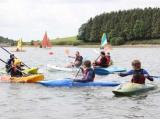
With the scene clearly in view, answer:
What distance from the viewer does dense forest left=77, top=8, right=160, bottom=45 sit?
132000 mm

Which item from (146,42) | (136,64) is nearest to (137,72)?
(136,64)

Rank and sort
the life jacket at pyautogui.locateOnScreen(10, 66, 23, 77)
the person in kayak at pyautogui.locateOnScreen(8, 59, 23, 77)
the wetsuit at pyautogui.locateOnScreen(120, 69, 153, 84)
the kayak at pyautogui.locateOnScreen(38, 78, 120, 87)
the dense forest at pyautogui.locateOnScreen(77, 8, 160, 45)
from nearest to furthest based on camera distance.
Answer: the wetsuit at pyautogui.locateOnScreen(120, 69, 153, 84)
the kayak at pyautogui.locateOnScreen(38, 78, 120, 87)
the person in kayak at pyautogui.locateOnScreen(8, 59, 23, 77)
the life jacket at pyautogui.locateOnScreen(10, 66, 23, 77)
the dense forest at pyautogui.locateOnScreen(77, 8, 160, 45)

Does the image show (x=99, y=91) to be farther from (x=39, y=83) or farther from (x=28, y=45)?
(x=28, y=45)

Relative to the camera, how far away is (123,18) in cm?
14150

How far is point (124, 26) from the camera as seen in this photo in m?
138

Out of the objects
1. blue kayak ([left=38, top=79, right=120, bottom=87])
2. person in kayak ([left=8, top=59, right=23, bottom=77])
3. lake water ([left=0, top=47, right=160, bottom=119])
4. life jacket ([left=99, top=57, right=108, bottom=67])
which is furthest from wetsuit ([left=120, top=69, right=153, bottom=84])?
life jacket ([left=99, top=57, right=108, bottom=67])

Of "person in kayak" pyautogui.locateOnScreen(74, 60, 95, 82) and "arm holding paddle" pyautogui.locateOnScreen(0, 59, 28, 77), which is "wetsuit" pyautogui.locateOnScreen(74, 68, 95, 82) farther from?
"arm holding paddle" pyautogui.locateOnScreen(0, 59, 28, 77)

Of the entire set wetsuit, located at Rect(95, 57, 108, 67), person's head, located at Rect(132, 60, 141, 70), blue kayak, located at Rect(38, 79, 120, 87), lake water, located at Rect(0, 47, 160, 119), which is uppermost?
person's head, located at Rect(132, 60, 141, 70)

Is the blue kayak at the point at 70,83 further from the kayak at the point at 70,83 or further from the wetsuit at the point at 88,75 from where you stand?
the wetsuit at the point at 88,75

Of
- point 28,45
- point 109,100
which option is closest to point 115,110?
point 109,100

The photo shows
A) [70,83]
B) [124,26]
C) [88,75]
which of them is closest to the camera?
[88,75]

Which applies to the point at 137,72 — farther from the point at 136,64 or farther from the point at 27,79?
the point at 27,79

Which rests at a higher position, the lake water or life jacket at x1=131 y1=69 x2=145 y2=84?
life jacket at x1=131 y1=69 x2=145 y2=84

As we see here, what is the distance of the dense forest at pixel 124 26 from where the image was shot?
13200cm
